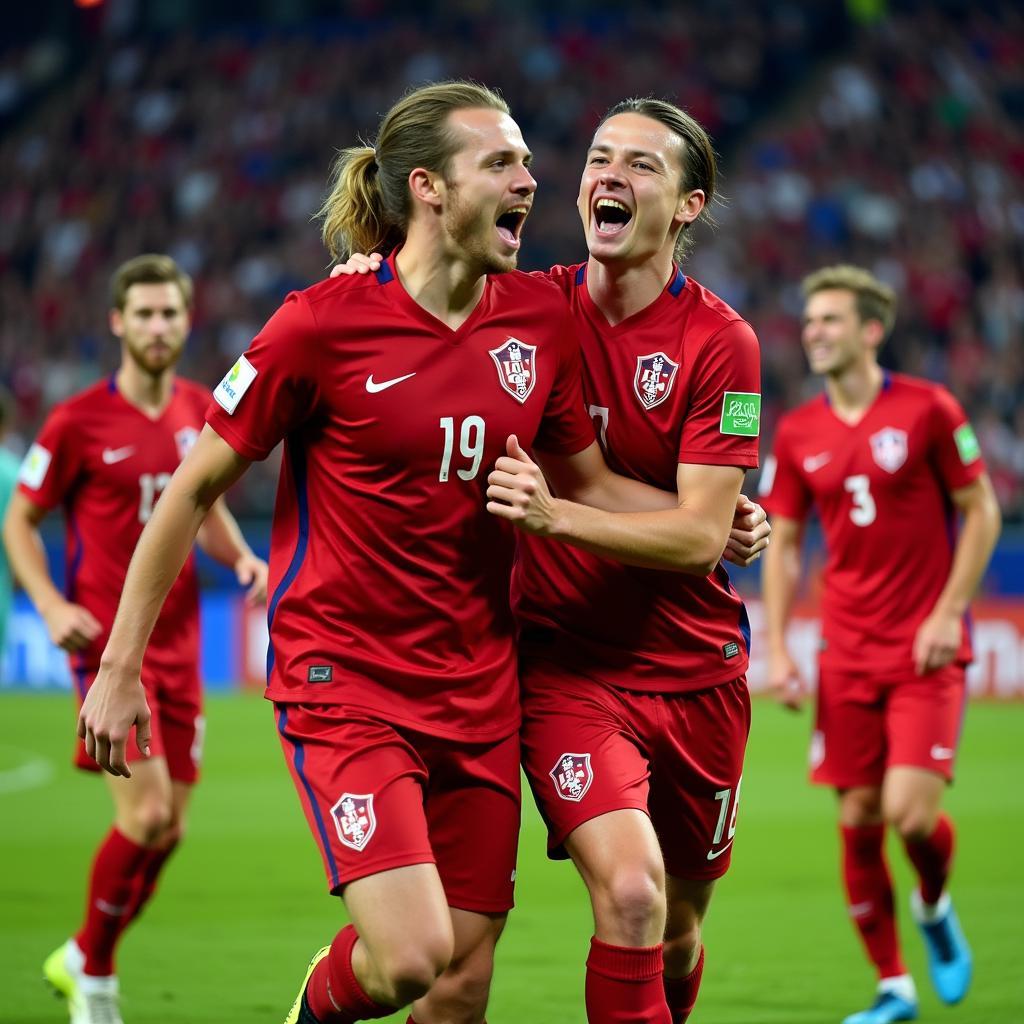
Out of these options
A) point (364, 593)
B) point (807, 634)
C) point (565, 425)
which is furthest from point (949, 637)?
point (807, 634)

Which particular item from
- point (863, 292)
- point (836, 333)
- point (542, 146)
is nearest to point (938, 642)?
point (836, 333)

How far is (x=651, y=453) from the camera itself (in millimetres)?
4395

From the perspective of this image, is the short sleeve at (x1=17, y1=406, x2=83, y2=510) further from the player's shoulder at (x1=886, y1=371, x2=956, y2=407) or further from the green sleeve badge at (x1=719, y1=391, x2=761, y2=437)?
the player's shoulder at (x1=886, y1=371, x2=956, y2=407)

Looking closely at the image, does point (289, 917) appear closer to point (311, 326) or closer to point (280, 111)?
point (311, 326)

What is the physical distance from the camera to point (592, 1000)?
13.0 ft

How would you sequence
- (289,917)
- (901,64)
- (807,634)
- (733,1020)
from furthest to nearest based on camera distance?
(901,64), (807,634), (289,917), (733,1020)

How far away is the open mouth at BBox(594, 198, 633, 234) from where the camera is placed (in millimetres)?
4359

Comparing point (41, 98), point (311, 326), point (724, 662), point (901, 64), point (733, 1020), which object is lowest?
point (733, 1020)

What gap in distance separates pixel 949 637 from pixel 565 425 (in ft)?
8.58

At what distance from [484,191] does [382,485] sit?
714 mm

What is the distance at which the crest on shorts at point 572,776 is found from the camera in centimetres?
411

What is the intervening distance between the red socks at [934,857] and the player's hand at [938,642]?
0.54 meters

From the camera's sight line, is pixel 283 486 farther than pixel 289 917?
No

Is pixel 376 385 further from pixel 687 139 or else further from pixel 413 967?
pixel 413 967
